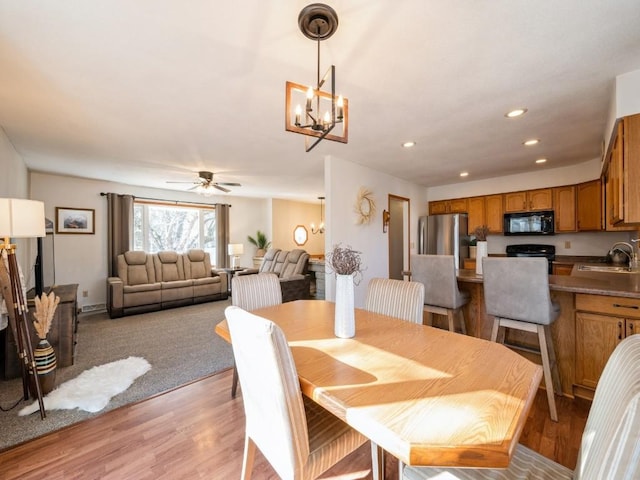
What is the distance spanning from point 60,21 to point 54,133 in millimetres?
2073

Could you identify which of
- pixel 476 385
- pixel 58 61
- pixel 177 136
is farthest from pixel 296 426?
pixel 177 136

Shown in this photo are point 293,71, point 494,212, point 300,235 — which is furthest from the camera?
point 300,235

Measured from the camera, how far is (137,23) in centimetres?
141

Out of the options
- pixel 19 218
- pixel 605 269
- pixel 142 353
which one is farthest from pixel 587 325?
pixel 19 218

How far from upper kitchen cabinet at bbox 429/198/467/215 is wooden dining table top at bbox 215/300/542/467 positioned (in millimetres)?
4460

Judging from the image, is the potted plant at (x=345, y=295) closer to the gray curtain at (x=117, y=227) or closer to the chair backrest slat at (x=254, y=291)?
the chair backrest slat at (x=254, y=291)

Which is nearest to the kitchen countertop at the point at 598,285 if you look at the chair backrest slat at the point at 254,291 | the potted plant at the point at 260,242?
the chair backrest slat at the point at 254,291

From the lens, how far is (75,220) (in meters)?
4.91

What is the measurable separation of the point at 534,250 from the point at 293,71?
479cm

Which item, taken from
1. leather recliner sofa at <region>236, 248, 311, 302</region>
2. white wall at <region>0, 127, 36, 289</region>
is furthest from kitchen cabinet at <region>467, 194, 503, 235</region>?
white wall at <region>0, 127, 36, 289</region>

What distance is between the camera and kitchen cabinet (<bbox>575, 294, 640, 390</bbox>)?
6.15ft

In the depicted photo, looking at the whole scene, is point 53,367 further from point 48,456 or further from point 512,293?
point 512,293

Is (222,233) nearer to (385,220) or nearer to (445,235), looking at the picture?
(385,220)

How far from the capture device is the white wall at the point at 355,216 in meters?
3.77
